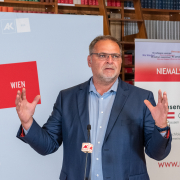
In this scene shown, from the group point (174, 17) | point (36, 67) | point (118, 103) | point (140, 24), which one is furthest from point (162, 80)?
point (174, 17)

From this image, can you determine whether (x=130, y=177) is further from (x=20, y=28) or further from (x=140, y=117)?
(x=20, y=28)

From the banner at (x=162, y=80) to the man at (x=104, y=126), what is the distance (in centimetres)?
130

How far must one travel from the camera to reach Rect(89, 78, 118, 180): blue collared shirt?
1.53 m

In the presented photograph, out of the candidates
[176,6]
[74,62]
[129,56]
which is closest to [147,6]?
[176,6]

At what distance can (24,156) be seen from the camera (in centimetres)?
266

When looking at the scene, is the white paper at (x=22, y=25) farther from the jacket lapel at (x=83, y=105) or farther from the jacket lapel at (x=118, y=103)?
the jacket lapel at (x=118, y=103)

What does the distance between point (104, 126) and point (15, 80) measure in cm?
135

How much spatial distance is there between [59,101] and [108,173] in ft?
1.89

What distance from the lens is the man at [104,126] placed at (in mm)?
1493

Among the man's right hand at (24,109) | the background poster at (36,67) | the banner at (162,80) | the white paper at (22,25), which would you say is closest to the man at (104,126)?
the man's right hand at (24,109)

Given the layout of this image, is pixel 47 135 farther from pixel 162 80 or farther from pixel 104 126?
pixel 162 80

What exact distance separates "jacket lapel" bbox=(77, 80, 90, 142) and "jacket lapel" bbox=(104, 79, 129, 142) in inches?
5.7

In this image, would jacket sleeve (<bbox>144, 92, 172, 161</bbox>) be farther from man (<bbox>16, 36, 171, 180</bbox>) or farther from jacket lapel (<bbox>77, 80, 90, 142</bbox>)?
jacket lapel (<bbox>77, 80, 90, 142</bbox>)

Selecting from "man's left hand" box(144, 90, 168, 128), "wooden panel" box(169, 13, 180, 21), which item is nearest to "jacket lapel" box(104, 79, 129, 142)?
"man's left hand" box(144, 90, 168, 128)
